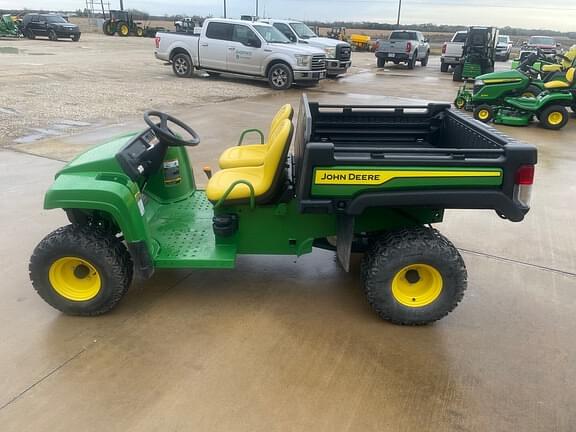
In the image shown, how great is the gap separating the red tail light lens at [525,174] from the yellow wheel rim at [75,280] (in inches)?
97.5

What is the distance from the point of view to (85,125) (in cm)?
805

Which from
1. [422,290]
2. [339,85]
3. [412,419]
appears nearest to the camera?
[412,419]

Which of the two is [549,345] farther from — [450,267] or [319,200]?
[319,200]

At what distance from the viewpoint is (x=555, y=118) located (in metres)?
9.41

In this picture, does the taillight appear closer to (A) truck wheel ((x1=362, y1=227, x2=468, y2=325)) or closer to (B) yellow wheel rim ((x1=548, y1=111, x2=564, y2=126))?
(A) truck wheel ((x1=362, y1=227, x2=468, y2=325))

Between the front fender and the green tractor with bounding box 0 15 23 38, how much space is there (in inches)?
1262

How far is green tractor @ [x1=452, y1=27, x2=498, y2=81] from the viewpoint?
1628 cm

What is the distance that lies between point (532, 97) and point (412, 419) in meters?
9.54

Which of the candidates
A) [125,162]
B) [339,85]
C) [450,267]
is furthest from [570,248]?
[339,85]

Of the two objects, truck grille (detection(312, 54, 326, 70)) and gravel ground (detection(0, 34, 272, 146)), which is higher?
truck grille (detection(312, 54, 326, 70))

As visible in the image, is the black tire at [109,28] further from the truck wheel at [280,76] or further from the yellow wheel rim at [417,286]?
the yellow wheel rim at [417,286]

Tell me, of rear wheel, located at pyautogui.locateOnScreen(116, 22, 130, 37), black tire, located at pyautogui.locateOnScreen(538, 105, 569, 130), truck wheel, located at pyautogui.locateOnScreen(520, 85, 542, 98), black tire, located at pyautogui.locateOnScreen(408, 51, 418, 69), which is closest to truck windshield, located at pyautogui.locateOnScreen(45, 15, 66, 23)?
rear wheel, located at pyautogui.locateOnScreen(116, 22, 130, 37)

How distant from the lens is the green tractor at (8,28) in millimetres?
28866

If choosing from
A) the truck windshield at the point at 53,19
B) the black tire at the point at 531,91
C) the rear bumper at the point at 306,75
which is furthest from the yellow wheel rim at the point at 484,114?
the truck windshield at the point at 53,19
